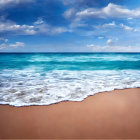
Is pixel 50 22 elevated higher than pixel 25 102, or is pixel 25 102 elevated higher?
pixel 50 22

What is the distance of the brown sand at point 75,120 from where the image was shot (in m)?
2.20

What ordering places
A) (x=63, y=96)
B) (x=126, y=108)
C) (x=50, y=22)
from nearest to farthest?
(x=126, y=108)
(x=63, y=96)
(x=50, y=22)

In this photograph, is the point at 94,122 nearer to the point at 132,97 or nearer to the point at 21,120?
the point at 21,120

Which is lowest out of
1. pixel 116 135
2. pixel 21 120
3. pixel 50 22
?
pixel 116 135

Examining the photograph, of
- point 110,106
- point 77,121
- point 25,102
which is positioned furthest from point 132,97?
point 25,102

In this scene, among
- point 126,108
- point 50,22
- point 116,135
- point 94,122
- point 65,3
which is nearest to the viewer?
point 116,135

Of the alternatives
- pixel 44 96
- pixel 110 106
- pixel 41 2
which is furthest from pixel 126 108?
pixel 41 2

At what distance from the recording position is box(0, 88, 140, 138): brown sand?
220 cm

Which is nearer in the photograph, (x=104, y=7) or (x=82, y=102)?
(x=82, y=102)

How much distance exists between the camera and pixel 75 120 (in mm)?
2514

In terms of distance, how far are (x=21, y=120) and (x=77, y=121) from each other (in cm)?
123

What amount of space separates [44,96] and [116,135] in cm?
223

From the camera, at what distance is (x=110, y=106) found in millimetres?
3051

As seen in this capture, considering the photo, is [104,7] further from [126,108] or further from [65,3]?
[126,108]
